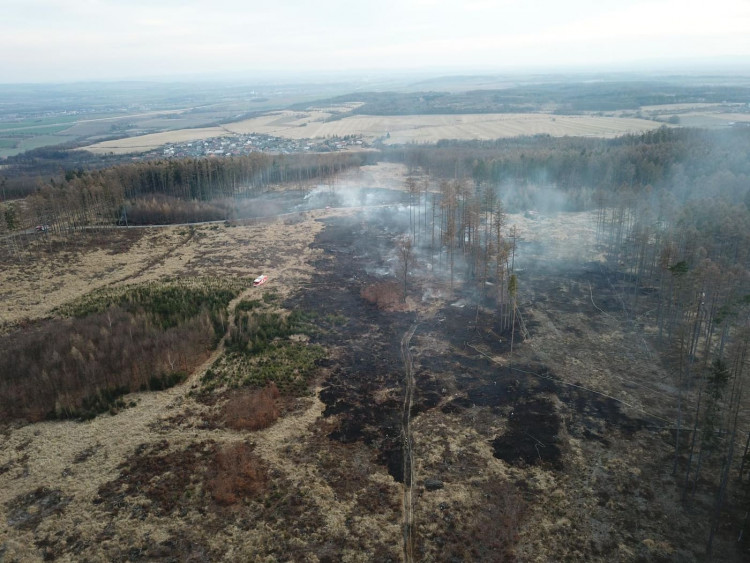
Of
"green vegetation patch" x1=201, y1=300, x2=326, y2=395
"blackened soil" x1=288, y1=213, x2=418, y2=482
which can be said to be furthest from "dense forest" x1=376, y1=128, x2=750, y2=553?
"green vegetation patch" x1=201, y1=300, x2=326, y2=395

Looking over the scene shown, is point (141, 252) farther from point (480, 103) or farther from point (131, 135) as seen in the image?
point (480, 103)

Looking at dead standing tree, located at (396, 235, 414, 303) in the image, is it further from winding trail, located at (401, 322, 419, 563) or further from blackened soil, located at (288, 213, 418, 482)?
winding trail, located at (401, 322, 419, 563)

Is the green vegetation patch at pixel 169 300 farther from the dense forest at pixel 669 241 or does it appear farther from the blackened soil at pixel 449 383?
the dense forest at pixel 669 241

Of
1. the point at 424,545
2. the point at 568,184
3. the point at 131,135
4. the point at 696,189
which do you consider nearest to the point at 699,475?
the point at 424,545

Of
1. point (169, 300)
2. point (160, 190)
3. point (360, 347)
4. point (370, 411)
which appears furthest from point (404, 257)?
point (160, 190)

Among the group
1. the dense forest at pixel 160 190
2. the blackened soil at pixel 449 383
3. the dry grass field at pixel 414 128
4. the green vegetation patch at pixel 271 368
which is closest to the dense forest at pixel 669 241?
the blackened soil at pixel 449 383

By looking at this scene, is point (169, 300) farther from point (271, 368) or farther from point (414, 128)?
point (414, 128)
